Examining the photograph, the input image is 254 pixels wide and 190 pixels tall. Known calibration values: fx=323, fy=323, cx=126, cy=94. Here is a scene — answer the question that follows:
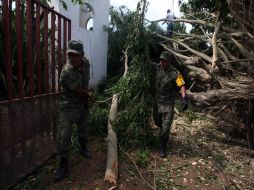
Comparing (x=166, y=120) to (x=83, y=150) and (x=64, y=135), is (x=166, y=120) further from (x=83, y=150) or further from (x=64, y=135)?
(x=64, y=135)

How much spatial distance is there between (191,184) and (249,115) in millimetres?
2730

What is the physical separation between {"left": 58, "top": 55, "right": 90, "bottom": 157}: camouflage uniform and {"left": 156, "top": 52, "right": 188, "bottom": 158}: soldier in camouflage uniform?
145 centimetres

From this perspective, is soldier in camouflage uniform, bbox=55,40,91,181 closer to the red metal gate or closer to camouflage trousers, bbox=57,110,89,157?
camouflage trousers, bbox=57,110,89,157

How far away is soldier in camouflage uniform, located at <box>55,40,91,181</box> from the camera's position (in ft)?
15.6

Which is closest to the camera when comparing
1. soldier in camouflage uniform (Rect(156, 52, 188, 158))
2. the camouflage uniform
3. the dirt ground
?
the dirt ground

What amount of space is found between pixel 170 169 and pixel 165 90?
1.44m

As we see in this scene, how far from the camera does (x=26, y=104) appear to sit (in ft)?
14.9

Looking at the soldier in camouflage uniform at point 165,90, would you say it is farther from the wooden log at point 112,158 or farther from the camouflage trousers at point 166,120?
the wooden log at point 112,158

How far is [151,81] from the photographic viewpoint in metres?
6.25

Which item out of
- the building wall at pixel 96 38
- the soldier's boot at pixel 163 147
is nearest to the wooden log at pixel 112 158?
the soldier's boot at pixel 163 147

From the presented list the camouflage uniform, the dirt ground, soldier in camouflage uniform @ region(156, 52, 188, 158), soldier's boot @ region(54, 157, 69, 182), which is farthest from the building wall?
soldier's boot @ region(54, 157, 69, 182)

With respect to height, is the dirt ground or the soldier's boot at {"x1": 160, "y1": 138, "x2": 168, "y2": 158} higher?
the soldier's boot at {"x1": 160, "y1": 138, "x2": 168, "y2": 158}

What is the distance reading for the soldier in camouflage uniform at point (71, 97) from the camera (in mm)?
4766

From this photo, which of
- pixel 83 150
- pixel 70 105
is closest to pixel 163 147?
pixel 83 150
